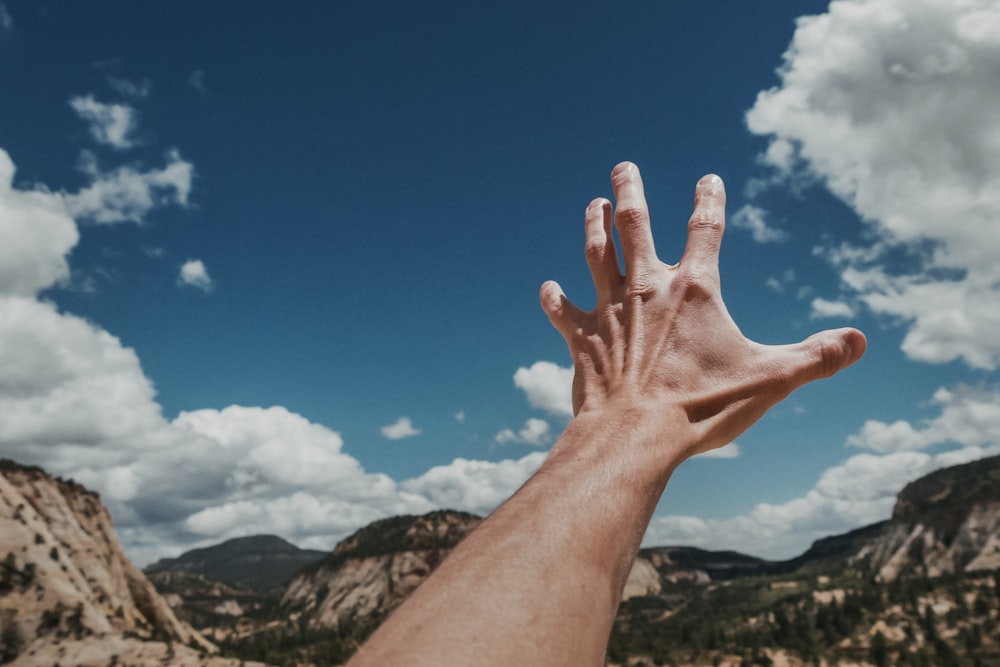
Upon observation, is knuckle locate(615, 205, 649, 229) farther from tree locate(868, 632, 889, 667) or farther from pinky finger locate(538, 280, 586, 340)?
tree locate(868, 632, 889, 667)

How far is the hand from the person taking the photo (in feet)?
8.80

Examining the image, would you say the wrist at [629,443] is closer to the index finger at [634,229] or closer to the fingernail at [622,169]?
the index finger at [634,229]

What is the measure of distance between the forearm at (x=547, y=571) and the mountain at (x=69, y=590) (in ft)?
99.4

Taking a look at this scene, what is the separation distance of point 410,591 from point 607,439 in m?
3.88

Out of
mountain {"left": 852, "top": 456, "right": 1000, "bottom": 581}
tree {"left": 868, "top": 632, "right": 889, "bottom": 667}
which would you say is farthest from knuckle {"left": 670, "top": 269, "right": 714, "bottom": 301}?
mountain {"left": 852, "top": 456, "right": 1000, "bottom": 581}

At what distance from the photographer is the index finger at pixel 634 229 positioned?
303 centimetres

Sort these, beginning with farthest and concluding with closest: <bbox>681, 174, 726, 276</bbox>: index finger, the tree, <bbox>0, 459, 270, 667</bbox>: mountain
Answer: the tree < <bbox>0, 459, 270, 667</bbox>: mountain < <bbox>681, 174, 726, 276</bbox>: index finger

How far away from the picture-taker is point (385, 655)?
1620 millimetres

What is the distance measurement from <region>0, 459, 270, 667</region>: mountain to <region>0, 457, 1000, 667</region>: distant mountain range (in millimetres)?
82

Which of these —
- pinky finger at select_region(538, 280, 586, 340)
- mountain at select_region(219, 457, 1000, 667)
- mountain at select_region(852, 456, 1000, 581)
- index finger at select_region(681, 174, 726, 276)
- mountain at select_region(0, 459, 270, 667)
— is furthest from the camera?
mountain at select_region(852, 456, 1000, 581)

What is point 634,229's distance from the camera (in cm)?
306

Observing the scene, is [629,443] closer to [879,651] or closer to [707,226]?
[707,226]

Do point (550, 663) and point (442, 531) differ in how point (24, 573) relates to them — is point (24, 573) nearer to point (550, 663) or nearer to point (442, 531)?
point (550, 663)

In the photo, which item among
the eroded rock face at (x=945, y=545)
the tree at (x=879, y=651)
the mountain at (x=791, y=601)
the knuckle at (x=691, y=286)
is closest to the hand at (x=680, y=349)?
the knuckle at (x=691, y=286)
